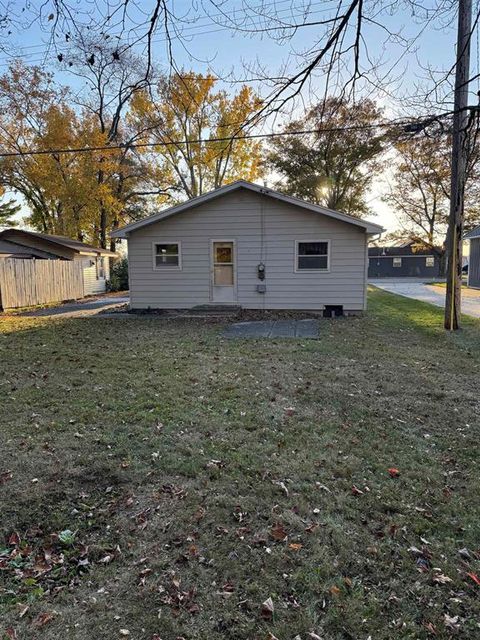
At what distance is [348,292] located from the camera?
12.3m

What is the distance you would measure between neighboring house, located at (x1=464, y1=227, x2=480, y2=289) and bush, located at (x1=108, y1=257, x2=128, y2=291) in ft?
64.3

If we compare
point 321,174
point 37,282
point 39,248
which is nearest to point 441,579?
point 37,282

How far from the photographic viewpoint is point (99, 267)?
2331cm

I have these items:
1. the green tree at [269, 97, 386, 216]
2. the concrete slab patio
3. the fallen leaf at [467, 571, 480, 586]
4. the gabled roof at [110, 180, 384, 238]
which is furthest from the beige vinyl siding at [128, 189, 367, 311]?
the green tree at [269, 97, 386, 216]

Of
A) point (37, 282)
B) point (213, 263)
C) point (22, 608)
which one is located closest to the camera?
point (22, 608)

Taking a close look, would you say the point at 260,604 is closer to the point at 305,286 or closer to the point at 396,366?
the point at 396,366

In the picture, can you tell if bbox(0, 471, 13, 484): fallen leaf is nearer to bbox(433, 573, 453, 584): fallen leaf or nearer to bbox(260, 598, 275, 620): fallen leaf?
bbox(260, 598, 275, 620): fallen leaf

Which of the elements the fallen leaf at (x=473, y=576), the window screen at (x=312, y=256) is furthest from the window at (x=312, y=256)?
the fallen leaf at (x=473, y=576)

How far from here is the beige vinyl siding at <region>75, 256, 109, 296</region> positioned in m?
20.9

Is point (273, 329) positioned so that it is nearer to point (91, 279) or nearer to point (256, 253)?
point (256, 253)

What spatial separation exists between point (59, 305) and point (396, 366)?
14.5m

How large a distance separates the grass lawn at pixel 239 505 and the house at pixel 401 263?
148 feet

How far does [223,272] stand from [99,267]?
1292cm

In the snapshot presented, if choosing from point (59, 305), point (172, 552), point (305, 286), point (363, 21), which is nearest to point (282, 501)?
point (172, 552)
